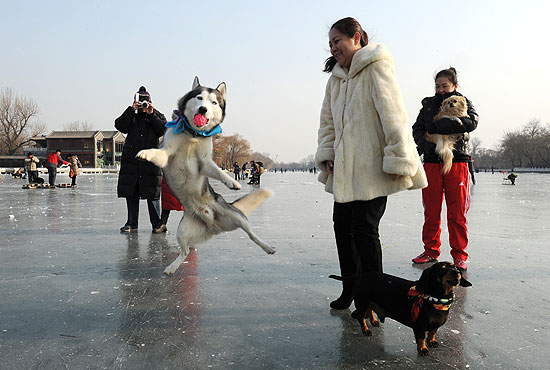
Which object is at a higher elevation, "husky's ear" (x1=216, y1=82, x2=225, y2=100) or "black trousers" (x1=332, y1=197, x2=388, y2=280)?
"husky's ear" (x1=216, y1=82, x2=225, y2=100)

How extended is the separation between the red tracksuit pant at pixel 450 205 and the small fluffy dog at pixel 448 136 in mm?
110

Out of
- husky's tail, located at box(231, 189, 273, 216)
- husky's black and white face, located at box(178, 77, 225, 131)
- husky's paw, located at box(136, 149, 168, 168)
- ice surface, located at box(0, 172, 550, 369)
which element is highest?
husky's black and white face, located at box(178, 77, 225, 131)

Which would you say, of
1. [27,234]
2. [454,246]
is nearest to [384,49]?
[454,246]

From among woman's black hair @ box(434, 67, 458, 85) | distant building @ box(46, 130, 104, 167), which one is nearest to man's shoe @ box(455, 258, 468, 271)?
woman's black hair @ box(434, 67, 458, 85)

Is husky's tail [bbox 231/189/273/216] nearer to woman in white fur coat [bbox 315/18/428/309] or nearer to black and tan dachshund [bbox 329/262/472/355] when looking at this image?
woman in white fur coat [bbox 315/18/428/309]

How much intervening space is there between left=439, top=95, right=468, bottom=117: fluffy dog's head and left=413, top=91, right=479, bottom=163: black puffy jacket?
0.22 ft

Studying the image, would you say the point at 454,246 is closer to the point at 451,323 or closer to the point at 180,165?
the point at 451,323

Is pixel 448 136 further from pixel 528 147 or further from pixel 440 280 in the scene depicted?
pixel 528 147

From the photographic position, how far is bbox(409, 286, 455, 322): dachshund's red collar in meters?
2.09

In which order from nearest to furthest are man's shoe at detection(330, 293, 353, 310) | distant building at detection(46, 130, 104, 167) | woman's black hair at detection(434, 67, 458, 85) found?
1. man's shoe at detection(330, 293, 353, 310)
2. woman's black hair at detection(434, 67, 458, 85)
3. distant building at detection(46, 130, 104, 167)

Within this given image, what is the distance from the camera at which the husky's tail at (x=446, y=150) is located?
13.0 ft

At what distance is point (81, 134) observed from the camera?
271ft

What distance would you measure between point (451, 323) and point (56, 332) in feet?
7.72

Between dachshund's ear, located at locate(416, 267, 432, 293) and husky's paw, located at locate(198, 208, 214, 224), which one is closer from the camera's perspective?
dachshund's ear, located at locate(416, 267, 432, 293)
